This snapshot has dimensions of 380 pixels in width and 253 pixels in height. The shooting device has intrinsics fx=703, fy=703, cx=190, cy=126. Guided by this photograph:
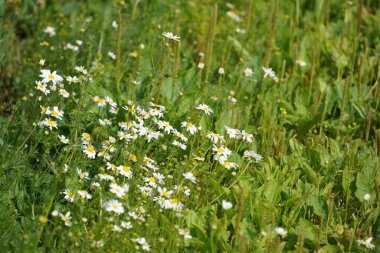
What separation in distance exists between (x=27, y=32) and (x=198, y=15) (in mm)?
1277

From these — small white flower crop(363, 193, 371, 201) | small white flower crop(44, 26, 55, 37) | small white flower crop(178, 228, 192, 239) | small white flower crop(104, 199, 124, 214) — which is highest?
small white flower crop(44, 26, 55, 37)

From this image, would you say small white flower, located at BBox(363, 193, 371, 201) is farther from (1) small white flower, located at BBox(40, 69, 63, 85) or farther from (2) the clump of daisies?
(1) small white flower, located at BBox(40, 69, 63, 85)

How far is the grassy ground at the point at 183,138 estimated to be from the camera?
3.11 metres

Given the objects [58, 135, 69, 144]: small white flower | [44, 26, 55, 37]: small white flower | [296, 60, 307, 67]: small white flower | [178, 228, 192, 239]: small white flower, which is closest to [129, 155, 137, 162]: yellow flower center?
[58, 135, 69, 144]: small white flower

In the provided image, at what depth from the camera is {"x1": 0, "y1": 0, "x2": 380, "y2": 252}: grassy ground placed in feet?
10.2

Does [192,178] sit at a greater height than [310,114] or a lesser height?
lesser

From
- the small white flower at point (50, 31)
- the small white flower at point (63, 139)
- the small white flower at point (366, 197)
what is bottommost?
the small white flower at point (366, 197)

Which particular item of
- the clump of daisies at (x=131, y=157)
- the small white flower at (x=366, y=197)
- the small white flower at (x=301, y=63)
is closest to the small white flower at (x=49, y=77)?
the clump of daisies at (x=131, y=157)

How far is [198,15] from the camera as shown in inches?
209

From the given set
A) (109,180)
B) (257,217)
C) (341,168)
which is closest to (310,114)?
(341,168)

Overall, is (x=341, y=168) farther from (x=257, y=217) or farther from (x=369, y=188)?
(x=257, y=217)

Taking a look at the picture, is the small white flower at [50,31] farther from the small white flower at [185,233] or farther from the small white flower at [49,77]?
the small white flower at [185,233]

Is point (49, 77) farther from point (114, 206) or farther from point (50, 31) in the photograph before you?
point (50, 31)

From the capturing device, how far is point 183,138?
3.54m
